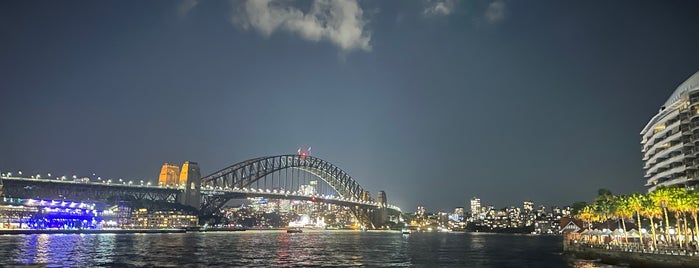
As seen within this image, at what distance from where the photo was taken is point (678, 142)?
102 metres

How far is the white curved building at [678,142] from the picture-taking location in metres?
95.4

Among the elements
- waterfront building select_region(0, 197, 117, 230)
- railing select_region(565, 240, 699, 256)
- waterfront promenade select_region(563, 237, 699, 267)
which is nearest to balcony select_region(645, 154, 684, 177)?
waterfront promenade select_region(563, 237, 699, 267)

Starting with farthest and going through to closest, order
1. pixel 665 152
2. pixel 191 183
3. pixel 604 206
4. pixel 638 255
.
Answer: pixel 191 183
pixel 665 152
pixel 604 206
pixel 638 255

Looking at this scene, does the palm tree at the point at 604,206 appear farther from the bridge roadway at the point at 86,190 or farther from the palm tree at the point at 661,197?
the bridge roadway at the point at 86,190

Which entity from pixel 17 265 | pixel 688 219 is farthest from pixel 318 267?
pixel 688 219

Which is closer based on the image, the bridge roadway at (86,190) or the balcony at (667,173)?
the balcony at (667,173)

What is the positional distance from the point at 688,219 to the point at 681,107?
34863 mm

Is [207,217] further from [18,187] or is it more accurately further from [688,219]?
[688,219]

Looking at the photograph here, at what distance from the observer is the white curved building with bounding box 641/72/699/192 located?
95.4 meters

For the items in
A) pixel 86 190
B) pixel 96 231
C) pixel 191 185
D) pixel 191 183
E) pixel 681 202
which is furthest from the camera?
pixel 191 185

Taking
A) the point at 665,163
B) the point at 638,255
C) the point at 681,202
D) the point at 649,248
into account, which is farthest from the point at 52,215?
the point at 665,163

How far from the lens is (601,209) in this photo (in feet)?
262

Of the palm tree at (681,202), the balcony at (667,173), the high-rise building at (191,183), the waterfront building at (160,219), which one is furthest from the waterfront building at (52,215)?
the balcony at (667,173)

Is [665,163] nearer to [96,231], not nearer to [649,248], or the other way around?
[649,248]
